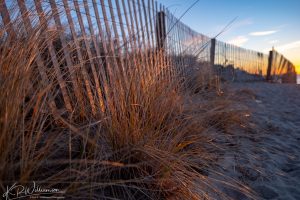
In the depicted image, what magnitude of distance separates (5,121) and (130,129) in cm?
61

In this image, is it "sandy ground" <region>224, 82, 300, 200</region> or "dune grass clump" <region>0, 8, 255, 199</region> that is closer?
"dune grass clump" <region>0, 8, 255, 199</region>

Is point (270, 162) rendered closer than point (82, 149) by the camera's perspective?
No

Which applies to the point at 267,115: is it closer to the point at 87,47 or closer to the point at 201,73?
the point at 201,73

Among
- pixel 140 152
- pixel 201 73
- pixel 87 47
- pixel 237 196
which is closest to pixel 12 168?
pixel 140 152
